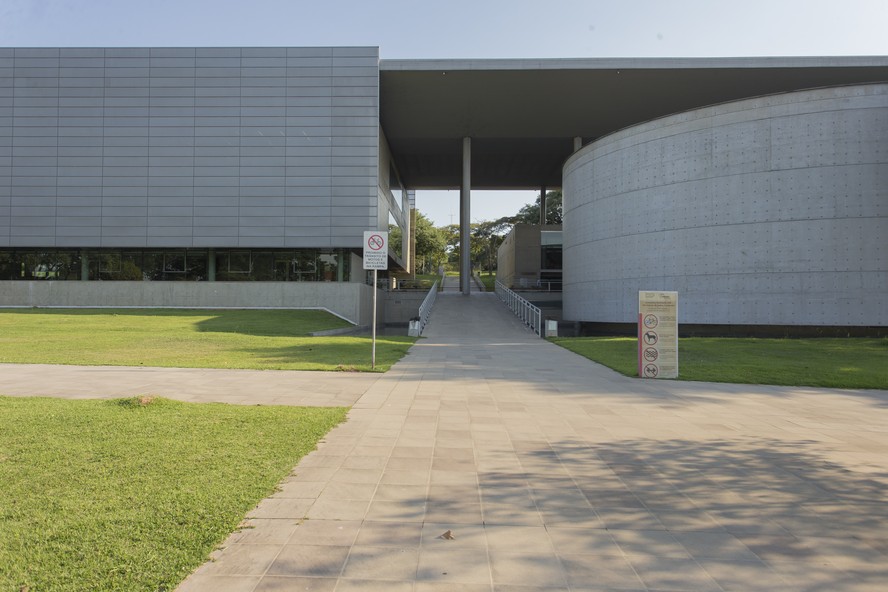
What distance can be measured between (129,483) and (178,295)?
3222 centimetres

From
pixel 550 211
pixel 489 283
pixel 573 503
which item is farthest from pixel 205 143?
pixel 550 211

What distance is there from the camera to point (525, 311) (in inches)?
1083

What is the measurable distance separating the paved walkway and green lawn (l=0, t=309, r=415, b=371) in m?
4.61

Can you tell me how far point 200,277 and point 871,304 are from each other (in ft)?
116

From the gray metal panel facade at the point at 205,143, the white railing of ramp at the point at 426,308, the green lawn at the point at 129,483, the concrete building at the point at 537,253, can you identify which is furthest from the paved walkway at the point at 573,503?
the concrete building at the point at 537,253

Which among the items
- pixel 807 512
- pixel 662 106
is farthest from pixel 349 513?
pixel 662 106

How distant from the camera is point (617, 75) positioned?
30.9 meters

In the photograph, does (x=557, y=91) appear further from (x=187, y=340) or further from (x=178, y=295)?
(x=178, y=295)

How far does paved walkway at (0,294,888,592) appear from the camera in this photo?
9.19 feet

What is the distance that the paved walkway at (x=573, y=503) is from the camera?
2.80 metres

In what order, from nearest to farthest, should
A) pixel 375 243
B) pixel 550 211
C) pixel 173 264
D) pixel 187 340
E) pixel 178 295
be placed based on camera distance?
pixel 375 243
pixel 187 340
pixel 178 295
pixel 173 264
pixel 550 211

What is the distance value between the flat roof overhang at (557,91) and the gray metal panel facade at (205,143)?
482 centimetres

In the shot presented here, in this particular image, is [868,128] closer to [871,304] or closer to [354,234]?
[871,304]

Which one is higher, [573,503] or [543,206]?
[543,206]
